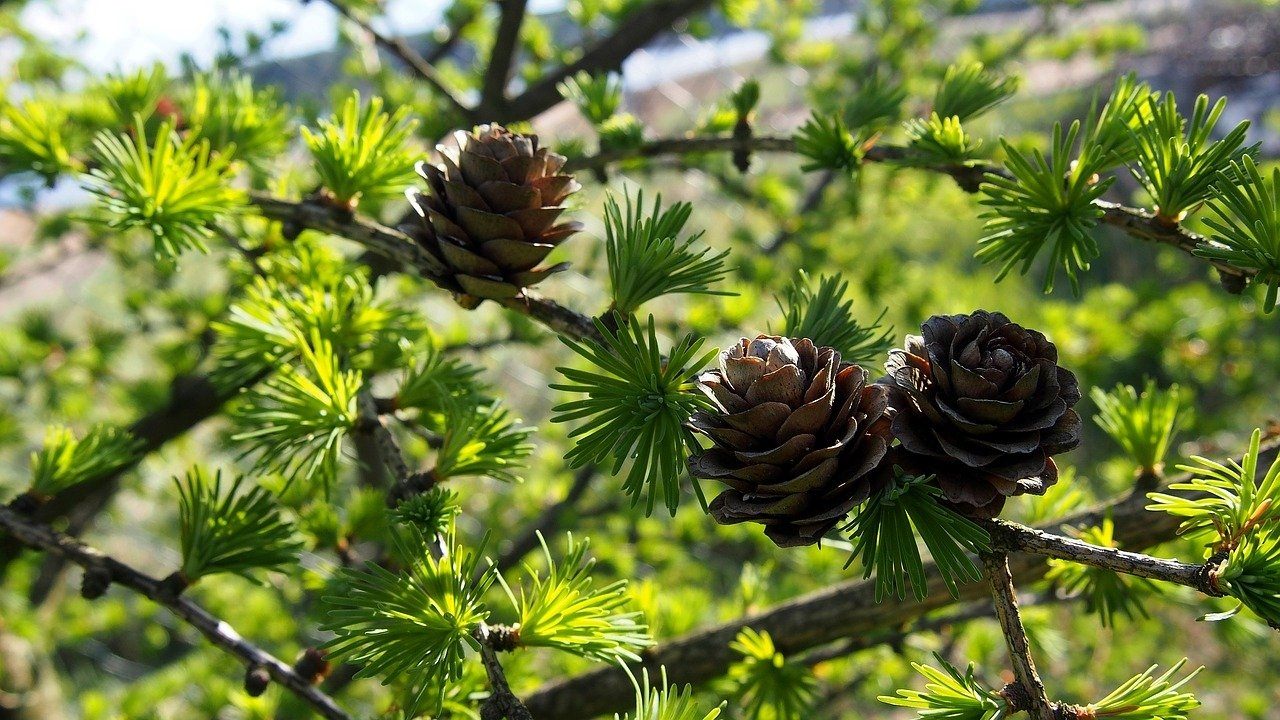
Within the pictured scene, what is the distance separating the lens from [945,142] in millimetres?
466

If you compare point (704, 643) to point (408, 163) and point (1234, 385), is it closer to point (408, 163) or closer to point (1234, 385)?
point (408, 163)

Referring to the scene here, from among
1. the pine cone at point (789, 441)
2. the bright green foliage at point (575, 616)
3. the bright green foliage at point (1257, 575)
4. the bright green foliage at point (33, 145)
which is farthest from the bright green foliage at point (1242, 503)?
the bright green foliage at point (33, 145)

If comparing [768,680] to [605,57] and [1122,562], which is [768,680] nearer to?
[1122,562]

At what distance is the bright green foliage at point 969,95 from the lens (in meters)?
0.52

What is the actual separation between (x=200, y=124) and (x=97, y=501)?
0.99 m

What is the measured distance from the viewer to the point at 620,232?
0.40m

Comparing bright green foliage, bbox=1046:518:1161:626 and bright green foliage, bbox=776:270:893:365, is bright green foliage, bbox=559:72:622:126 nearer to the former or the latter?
bright green foliage, bbox=776:270:893:365

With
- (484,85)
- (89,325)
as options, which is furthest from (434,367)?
(89,325)

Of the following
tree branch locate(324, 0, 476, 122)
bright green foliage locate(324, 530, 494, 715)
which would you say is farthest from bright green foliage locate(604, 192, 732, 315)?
tree branch locate(324, 0, 476, 122)

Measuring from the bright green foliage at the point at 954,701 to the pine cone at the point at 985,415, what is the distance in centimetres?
7

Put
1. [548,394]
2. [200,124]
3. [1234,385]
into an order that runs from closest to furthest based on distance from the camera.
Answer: [200,124] < [1234,385] < [548,394]

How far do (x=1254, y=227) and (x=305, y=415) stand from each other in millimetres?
424

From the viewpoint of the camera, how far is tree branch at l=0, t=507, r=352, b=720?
44cm

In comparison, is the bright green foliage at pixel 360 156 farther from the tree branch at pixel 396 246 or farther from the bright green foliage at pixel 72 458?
the bright green foliage at pixel 72 458
